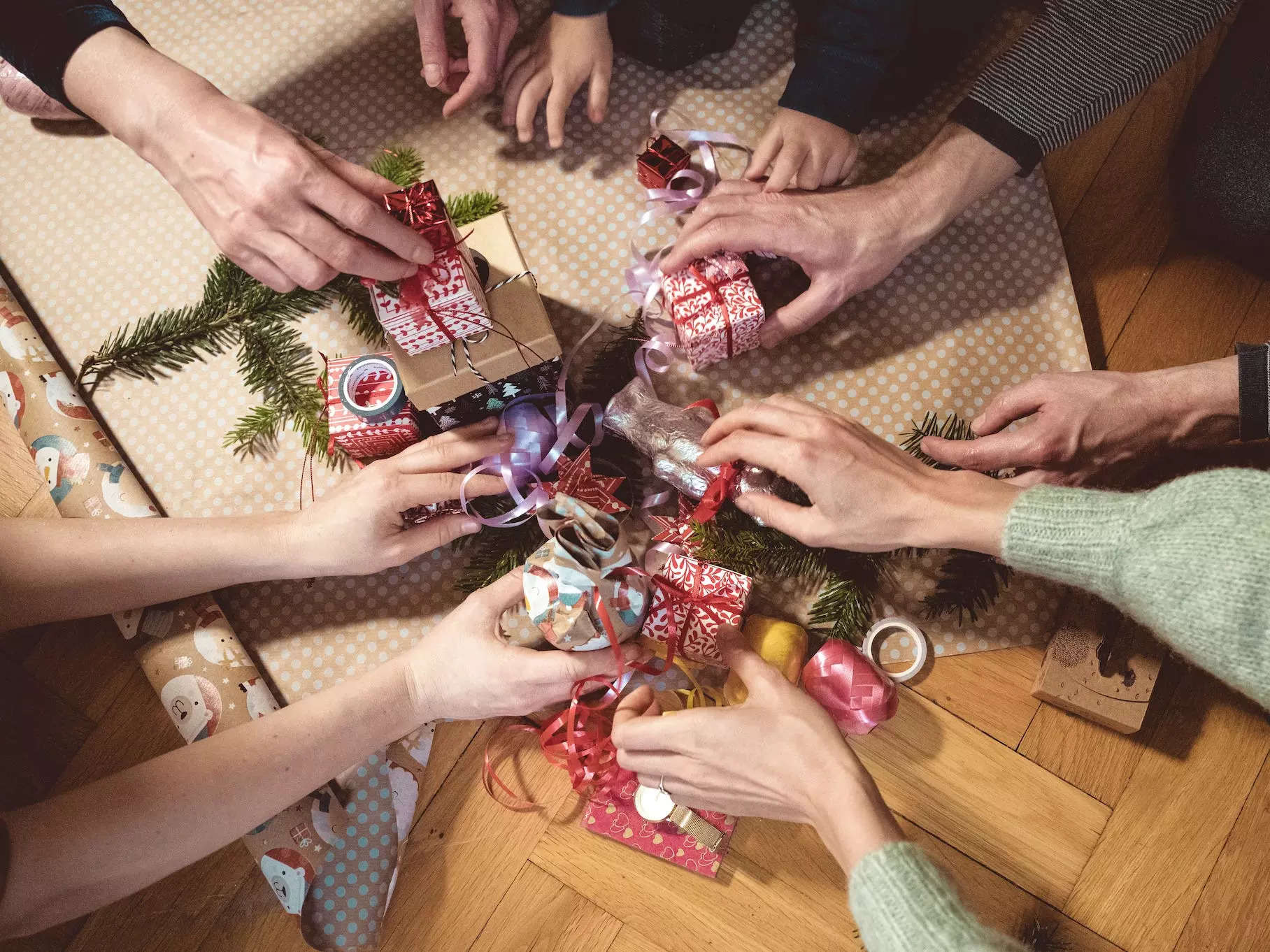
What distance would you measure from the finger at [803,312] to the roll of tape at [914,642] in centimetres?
42

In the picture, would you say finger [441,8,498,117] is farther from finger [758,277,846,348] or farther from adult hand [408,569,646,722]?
adult hand [408,569,646,722]

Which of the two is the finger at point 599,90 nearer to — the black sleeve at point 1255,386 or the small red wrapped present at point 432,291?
the small red wrapped present at point 432,291

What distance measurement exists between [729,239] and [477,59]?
48 cm

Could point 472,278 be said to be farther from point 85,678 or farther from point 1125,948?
point 1125,948

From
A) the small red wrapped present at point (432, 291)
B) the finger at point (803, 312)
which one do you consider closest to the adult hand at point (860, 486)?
the finger at point (803, 312)

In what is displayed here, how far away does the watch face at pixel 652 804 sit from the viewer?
1.07 metres

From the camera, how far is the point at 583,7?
3.91 feet

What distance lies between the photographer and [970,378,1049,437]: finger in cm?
102

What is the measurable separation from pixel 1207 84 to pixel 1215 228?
0.22 meters

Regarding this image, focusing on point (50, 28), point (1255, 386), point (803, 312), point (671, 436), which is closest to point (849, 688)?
point (671, 436)

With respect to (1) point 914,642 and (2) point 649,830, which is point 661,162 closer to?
(1) point 914,642

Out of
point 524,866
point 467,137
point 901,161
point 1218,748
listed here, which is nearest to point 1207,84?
point 901,161

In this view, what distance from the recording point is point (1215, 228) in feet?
3.92

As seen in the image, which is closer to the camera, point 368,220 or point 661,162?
point 368,220
